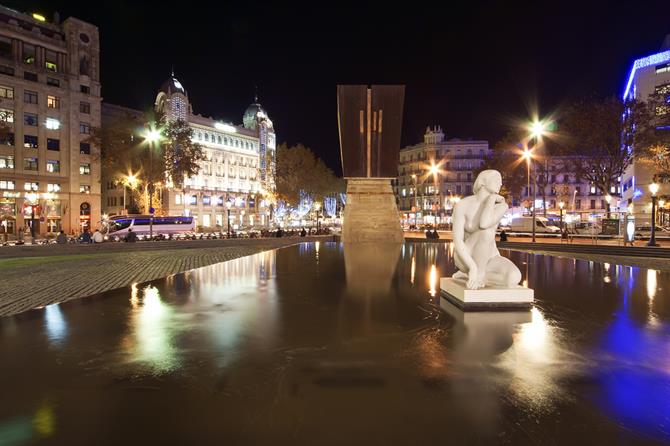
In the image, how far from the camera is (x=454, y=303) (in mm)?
7305

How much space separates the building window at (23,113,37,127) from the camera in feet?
157

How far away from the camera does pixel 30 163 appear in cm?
4788

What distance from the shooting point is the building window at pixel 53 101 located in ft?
164

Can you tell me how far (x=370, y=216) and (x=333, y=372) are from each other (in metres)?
23.3

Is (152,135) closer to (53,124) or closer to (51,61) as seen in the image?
(53,124)

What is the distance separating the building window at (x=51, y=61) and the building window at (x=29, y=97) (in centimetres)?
408

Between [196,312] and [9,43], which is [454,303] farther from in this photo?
[9,43]

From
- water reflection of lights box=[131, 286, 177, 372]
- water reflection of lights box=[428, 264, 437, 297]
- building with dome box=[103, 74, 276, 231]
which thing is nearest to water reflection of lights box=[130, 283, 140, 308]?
water reflection of lights box=[131, 286, 177, 372]

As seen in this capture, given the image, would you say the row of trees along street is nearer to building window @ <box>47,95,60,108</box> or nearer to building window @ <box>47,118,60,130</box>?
building window @ <box>47,118,60,130</box>

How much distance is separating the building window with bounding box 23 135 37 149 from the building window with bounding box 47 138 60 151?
56.8 inches

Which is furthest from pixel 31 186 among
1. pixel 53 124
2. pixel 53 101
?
pixel 53 101

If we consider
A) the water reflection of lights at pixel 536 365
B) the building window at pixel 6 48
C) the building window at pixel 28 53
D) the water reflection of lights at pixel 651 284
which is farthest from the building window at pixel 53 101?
the water reflection of lights at pixel 651 284

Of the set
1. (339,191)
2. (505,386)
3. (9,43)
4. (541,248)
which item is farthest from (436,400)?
(339,191)

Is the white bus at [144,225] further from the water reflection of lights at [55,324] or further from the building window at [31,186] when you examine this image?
the water reflection of lights at [55,324]
